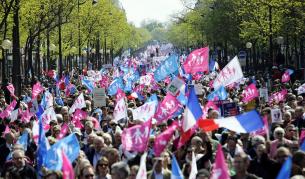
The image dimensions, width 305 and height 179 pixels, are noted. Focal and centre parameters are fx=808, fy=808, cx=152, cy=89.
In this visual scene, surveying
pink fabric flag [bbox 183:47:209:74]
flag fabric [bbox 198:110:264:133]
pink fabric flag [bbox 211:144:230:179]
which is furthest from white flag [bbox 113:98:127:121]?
pink fabric flag [bbox 211:144:230:179]

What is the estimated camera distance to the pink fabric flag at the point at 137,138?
11.6 metres

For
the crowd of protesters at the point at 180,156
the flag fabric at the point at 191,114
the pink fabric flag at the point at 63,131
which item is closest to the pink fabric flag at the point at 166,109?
the crowd of protesters at the point at 180,156

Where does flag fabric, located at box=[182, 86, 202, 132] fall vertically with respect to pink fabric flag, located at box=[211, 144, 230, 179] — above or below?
above

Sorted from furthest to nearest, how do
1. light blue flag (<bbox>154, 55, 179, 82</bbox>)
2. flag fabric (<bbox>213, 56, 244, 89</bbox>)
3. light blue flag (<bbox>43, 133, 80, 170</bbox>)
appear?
1. light blue flag (<bbox>154, 55, 179, 82</bbox>)
2. flag fabric (<bbox>213, 56, 244, 89</bbox>)
3. light blue flag (<bbox>43, 133, 80, 170</bbox>)

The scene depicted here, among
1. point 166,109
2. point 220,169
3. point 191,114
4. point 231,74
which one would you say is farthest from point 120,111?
point 220,169

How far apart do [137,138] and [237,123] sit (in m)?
1.46

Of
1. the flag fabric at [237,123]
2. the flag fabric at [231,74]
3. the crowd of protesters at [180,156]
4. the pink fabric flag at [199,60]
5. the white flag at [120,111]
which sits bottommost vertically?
the crowd of protesters at [180,156]

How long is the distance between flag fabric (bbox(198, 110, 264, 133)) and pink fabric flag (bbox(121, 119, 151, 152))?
30.7 inches

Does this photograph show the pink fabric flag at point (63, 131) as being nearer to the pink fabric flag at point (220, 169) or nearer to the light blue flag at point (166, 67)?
the pink fabric flag at point (220, 169)

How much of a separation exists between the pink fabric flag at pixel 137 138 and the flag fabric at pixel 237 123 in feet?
2.56

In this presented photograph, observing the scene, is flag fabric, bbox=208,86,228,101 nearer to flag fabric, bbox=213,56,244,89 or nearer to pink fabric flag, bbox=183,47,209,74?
pink fabric flag, bbox=183,47,209,74

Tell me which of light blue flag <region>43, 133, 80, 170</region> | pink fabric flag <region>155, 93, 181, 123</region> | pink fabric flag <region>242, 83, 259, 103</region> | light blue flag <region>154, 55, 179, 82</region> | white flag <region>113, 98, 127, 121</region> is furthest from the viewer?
light blue flag <region>154, 55, 179, 82</region>

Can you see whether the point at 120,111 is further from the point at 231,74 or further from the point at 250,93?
the point at 250,93

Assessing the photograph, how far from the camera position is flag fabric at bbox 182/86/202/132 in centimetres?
1207
